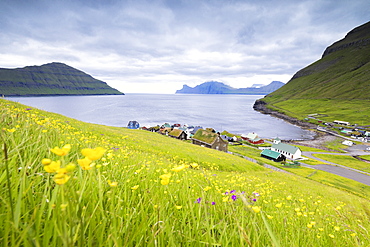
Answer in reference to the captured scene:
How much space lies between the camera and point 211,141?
175 feet

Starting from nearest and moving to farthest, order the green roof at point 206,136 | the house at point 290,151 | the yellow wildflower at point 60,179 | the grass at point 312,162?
the yellow wildflower at point 60,179, the green roof at point 206,136, the grass at point 312,162, the house at point 290,151

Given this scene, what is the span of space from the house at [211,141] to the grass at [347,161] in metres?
49.4

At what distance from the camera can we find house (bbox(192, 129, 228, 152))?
175 ft

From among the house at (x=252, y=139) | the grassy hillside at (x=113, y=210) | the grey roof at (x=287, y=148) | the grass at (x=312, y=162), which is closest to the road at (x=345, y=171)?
the grass at (x=312, y=162)

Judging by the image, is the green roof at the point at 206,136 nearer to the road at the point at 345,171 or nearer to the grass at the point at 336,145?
the road at the point at 345,171

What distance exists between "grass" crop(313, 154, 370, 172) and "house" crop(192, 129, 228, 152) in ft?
162

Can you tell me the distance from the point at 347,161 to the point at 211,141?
59.7 meters

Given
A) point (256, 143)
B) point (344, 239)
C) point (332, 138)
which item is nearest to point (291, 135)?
point (332, 138)

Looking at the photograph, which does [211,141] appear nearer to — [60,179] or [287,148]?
[287,148]

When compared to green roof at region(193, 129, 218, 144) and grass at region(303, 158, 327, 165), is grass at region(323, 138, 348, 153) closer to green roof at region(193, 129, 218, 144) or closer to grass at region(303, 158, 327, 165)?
grass at region(303, 158, 327, 165)

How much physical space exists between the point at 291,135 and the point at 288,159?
1994 inches

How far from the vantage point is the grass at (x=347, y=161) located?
64125 mm

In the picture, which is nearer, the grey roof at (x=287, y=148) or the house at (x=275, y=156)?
the house at (x=275, y=156)

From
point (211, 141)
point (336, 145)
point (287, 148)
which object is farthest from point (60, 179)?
point (336, 145)
